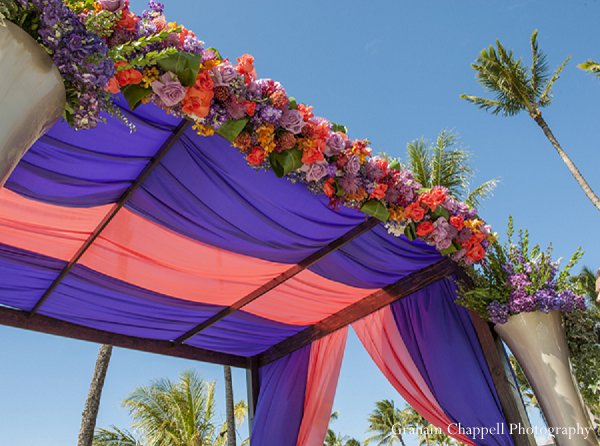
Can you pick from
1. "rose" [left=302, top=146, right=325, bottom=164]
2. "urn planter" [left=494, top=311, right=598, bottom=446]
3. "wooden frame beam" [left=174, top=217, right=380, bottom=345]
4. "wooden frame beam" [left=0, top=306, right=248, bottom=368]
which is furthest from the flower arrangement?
"wooden frame beam" [left=0, top=306, right=248, bottom=368]

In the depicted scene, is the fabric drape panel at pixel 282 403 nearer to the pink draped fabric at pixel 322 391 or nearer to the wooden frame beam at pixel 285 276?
the pink draped fabric at pixel 322 391

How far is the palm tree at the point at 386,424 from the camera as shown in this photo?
28078mm

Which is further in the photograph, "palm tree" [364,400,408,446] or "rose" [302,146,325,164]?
"palm tree" [364,400,408,446]

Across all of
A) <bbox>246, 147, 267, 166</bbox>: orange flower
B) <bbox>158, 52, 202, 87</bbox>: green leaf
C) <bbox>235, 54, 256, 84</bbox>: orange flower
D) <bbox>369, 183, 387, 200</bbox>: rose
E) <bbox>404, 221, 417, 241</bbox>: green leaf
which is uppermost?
<bbox>235, 54, 256, 84</bbox>: orange flower

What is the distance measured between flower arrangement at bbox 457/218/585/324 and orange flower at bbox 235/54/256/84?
1.98 m

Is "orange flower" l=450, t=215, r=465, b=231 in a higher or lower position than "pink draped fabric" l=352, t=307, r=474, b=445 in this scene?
higher

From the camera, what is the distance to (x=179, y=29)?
5.57 ft

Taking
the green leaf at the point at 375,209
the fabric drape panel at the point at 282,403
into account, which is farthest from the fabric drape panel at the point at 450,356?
the fabric drape panel at the point at 282,403

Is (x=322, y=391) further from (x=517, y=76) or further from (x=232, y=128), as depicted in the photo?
(x=517, y=76)

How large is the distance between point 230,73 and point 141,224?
4.95 ft

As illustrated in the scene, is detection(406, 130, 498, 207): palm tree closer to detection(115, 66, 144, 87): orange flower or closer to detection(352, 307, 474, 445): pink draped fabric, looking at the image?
detection(352, 307, 474, 445): pink draped fabric

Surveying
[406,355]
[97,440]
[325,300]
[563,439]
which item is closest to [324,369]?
Answer: [325,300]

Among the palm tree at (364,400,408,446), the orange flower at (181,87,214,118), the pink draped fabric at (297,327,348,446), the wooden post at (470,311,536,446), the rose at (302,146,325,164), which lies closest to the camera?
the orange flower at (181,87,214,118)

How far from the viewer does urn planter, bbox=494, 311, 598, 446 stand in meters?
2.68
